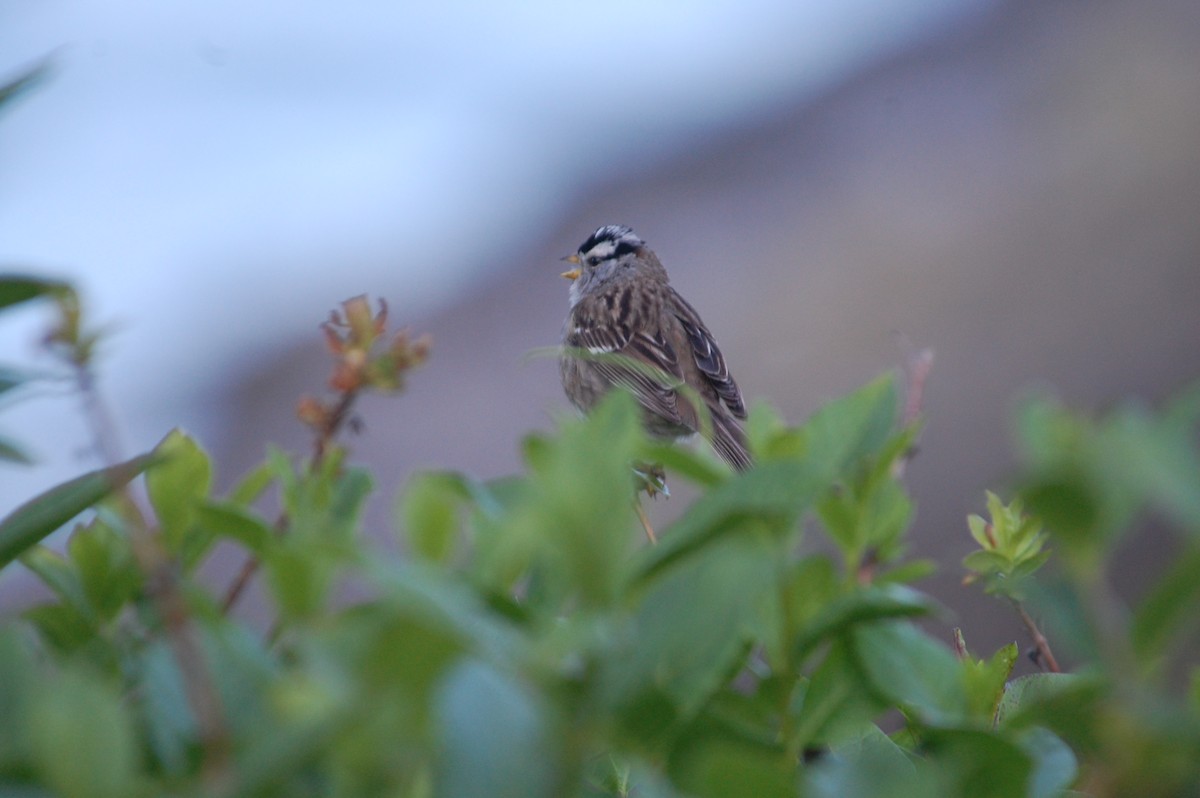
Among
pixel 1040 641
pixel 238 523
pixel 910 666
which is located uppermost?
pixel 238 523

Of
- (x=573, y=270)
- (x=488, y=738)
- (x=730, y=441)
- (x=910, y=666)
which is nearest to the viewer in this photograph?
(x=488, y=738)

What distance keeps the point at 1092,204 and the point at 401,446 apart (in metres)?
3.90

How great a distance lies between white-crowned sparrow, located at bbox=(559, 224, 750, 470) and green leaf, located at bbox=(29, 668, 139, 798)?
3.63m

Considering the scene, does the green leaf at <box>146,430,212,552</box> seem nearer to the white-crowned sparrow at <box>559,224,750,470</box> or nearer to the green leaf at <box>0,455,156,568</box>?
the green leaf at <box>0,455,156,568</box>

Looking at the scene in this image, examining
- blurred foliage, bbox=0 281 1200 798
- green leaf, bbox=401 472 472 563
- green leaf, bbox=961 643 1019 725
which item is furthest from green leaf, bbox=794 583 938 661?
green leaf, bbox=401 472 472 563

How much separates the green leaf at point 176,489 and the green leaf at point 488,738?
0.36 metres

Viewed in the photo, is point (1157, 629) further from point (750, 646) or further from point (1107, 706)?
point (750, 646)

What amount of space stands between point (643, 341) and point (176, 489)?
16.3ft

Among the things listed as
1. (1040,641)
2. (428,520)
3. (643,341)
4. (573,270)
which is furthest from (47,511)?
(573,270)

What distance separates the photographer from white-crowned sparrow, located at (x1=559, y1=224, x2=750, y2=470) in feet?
16.4

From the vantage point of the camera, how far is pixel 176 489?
91cm

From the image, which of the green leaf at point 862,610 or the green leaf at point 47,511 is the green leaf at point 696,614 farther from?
the green leaf at point 47,511

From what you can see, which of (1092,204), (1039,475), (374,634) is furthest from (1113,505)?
(1092,204)

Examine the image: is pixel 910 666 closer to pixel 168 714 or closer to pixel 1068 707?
pixel 1068 707
